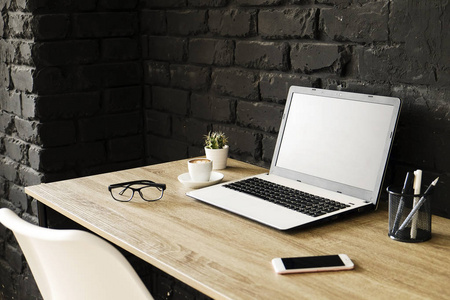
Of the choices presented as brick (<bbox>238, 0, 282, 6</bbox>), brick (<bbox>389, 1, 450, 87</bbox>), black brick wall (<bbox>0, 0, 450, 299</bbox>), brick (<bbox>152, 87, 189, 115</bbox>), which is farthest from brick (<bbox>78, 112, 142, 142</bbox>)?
brick (<bbox>389, 1, 450, 87</bbox>)

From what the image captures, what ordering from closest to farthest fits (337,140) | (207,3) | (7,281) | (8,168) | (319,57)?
(337,140) < (319,57) < (207,3) < (8,168) < (7,281)

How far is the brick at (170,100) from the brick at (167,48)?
0.37 feet

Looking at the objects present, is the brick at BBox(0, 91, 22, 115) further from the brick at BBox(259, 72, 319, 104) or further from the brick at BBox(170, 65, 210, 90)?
the brick at BBox(259, 72, 319, 104)

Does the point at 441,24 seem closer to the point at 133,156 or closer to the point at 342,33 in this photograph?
the point at 342,33

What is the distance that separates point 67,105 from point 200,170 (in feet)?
2.47

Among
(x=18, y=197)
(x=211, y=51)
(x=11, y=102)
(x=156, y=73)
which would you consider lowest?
(x=18, y=197)

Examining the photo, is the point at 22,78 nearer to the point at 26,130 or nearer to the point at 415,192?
the point at 26,130

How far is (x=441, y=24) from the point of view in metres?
1.27

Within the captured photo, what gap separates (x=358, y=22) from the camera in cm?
144

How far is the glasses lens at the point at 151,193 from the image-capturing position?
1421 millimetres

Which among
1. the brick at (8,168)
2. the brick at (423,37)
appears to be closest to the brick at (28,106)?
the brick at (8,168)

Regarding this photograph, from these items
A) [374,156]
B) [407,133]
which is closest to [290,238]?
[374,156]

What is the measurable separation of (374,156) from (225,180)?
0.41 m

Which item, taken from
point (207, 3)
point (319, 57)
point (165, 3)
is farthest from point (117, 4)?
point (319, 57)
